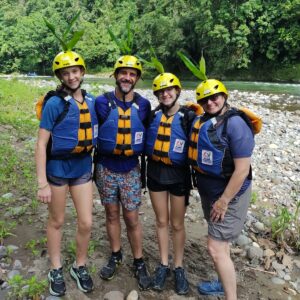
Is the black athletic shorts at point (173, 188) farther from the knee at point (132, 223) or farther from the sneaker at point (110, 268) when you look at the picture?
the sneaker at point (110, 268)

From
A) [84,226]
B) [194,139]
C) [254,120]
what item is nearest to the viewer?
[254,120]

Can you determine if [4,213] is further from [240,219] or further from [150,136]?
[240,219]

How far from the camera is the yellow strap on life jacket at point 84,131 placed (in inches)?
129

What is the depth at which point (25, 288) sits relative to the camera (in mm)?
3346

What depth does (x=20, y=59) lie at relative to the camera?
6059cm

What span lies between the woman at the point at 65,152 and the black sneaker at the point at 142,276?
513mm

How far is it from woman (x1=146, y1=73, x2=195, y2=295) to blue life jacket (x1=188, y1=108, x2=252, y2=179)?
27cm

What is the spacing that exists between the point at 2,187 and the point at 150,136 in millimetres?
3265

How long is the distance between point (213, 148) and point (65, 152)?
1.32 m

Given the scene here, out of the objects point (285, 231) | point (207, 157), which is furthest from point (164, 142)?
point (285, 231)

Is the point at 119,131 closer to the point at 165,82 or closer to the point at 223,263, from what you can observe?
the point at 165,82

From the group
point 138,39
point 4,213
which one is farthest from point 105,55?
point 4,213

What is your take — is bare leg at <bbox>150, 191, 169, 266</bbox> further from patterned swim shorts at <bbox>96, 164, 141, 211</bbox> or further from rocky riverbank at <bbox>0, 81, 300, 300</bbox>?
rocky riverbank at <bbox>0, 81, 300, 300</bbox>

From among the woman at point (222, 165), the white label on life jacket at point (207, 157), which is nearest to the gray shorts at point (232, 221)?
the woman at point (222, 165)
